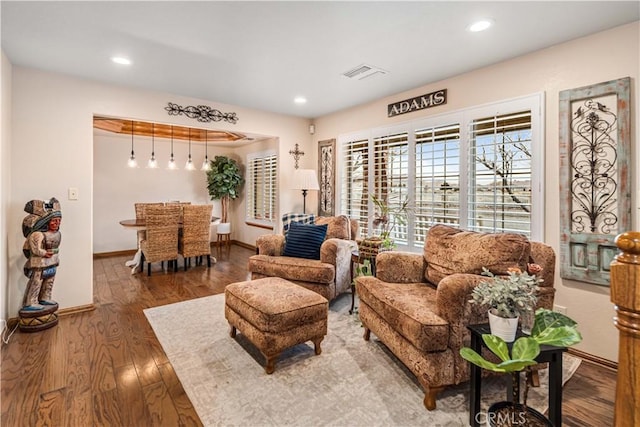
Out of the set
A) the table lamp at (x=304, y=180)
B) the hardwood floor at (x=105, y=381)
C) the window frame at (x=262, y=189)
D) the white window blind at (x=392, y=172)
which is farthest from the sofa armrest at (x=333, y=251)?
the window frame at (x=262, y=189)

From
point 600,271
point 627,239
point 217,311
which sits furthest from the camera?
point 217,311

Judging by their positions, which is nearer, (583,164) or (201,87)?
(583,164)

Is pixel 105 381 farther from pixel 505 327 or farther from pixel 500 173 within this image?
pixel 500 173

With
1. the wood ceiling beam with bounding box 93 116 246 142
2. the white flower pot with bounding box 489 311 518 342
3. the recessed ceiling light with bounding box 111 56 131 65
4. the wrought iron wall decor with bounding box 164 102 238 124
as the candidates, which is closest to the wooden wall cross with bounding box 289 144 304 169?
the wood ceiling beam with bounding box 93 116 246 142

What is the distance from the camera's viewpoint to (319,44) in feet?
8.41

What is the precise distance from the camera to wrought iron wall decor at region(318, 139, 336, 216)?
4.81m

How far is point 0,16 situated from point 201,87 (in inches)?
66.6

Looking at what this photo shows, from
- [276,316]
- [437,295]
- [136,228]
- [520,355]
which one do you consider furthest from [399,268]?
[136,228]

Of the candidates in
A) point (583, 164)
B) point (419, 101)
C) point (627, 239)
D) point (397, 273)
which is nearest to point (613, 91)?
point (583, 164)

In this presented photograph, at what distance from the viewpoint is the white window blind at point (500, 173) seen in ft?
9.08

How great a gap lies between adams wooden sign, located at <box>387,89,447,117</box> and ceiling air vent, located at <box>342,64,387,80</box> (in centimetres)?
66

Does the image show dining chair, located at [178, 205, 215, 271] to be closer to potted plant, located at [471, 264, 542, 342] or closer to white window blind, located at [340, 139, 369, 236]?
white window blind, located at [340, 139, 369, 236]

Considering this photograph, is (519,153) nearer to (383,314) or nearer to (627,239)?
(383,314)

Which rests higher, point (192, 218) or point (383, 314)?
point (192, 218)
